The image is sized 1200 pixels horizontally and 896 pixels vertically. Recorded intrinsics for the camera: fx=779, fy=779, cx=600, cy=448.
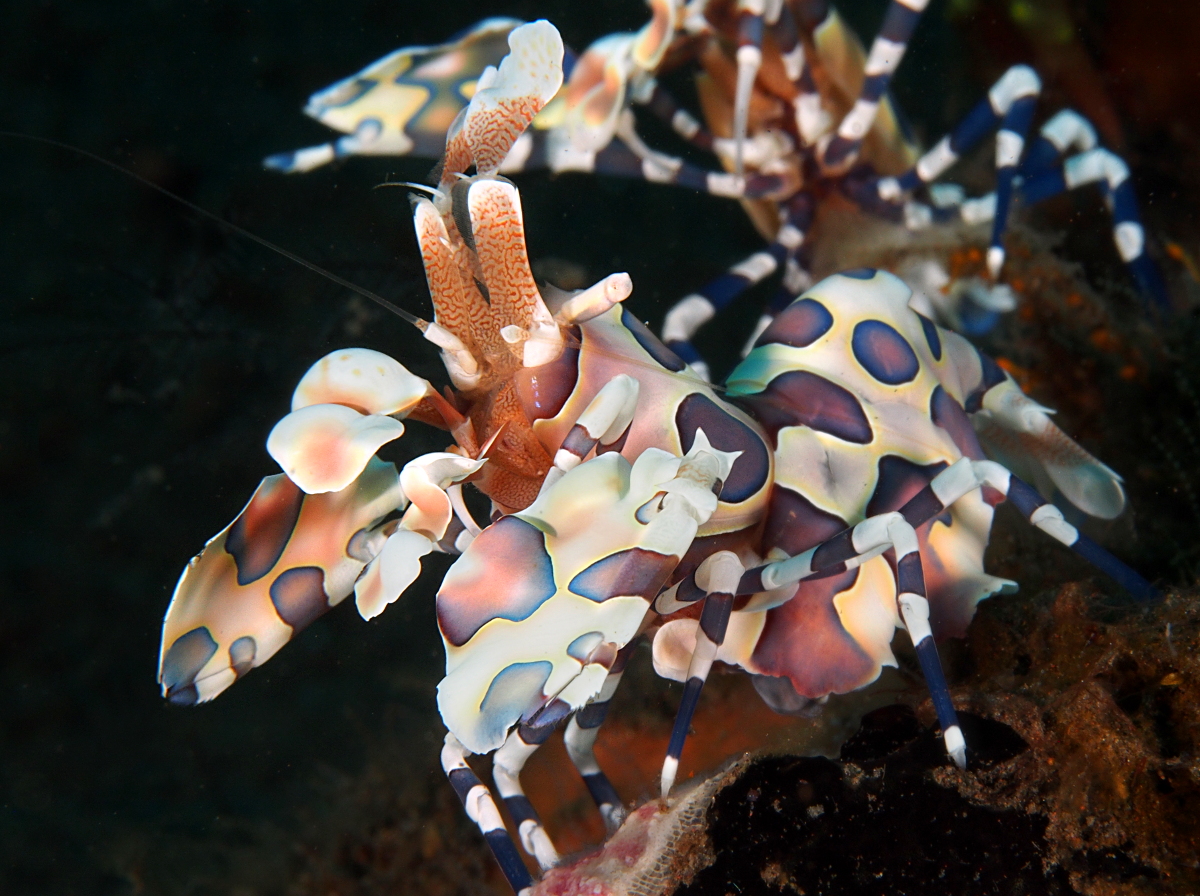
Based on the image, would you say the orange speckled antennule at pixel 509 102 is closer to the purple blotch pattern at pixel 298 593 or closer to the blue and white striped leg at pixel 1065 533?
the purple blotch pattern at pixel 298 593

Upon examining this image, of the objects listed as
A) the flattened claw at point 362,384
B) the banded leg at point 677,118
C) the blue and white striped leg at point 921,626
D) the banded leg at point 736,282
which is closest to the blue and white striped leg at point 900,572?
the blue and white striped leg at point 921,626

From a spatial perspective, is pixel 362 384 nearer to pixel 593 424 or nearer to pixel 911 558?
pixel 593 424

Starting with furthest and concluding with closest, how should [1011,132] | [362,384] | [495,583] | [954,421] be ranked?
[1011,132], [954,421], [362,384], [495,583]

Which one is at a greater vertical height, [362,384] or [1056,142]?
[1056,142]

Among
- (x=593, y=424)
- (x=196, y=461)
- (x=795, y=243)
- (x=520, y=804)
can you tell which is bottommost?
(x=196, y=461)

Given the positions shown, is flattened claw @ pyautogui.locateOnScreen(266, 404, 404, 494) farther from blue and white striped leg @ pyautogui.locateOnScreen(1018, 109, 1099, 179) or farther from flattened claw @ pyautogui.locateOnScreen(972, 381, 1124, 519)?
blue and white striped leg @ pyautogui.locateOnScreen(1018, 109, 1099, 179)

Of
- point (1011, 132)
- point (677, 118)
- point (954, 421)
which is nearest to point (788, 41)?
point (677, 118)

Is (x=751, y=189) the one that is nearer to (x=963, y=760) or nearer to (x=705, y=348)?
(x=705, y=348)
